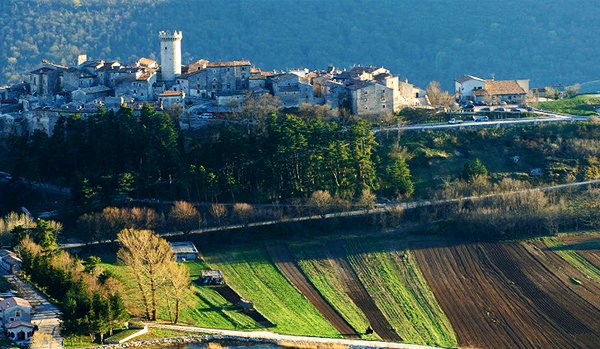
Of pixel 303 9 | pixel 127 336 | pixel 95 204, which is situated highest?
pixel 303 9

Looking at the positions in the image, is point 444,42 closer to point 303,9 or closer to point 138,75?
point 303,9

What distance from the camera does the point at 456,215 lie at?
250 feet

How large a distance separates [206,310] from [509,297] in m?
17.2

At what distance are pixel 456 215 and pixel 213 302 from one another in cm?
1946

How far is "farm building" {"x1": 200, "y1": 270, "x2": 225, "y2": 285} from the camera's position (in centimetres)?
6831

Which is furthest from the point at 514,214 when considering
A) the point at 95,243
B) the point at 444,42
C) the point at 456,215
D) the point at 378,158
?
the point at 444,42

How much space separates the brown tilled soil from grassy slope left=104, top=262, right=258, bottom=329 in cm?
1154

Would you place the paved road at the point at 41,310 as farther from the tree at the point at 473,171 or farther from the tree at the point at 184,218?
the tree at the point at 473,171

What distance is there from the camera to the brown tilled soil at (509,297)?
197 feet

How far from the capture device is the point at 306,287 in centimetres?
6800

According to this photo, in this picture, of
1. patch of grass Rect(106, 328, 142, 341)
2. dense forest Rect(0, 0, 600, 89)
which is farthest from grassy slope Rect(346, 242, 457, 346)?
dense forest Rect(0, 0, 600, 89)

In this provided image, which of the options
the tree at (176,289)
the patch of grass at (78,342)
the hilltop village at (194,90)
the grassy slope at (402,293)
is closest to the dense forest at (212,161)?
the hilltop village at (194,90)

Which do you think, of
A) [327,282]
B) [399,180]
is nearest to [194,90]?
[399,180]

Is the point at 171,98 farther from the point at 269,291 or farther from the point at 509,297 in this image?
the point at 509,297
